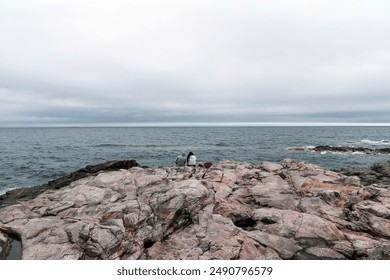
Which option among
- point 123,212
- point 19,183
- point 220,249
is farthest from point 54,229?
point 19,183

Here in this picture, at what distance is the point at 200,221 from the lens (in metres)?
10.4

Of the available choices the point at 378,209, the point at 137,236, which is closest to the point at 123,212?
the point at 137,236

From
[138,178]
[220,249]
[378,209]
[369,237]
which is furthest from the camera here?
[138,178]

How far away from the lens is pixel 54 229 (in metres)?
9.58

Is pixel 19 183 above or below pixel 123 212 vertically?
below

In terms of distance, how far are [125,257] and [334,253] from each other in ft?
25.3

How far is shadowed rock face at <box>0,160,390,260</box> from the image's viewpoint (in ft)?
29.3

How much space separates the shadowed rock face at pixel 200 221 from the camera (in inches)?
351

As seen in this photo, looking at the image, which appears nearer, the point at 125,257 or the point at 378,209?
the point at 125,257

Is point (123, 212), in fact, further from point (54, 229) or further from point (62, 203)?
point (62, 203)

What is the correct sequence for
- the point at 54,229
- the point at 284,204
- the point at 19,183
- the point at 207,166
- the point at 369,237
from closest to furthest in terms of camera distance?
1. the point at 54,229
2. the point at 369,237
3. the point at 284,204
4. the point at 207,166
5. the point at 19,183

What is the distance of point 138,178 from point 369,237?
11796 mm

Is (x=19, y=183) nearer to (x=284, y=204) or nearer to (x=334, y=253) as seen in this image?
(x=284, y=204)

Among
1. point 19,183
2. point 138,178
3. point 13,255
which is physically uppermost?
point 138,178
